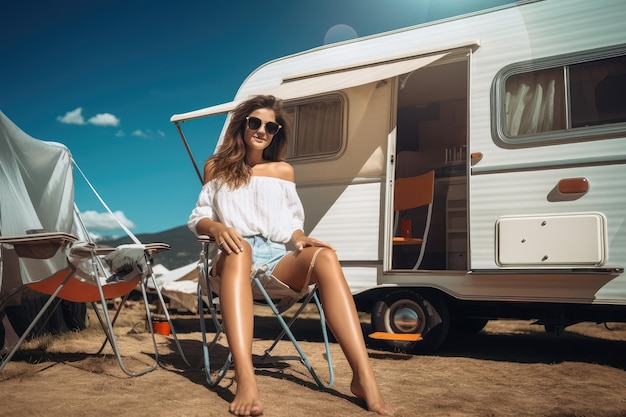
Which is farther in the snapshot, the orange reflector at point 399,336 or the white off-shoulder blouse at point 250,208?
the orange reflector at point 399,336

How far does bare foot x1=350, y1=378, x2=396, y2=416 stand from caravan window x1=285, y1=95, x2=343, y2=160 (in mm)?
2716

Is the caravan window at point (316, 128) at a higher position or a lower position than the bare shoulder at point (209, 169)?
higher

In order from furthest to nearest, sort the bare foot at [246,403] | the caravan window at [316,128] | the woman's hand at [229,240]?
the caravan window at [316,128] < the woman's hand at [229,240] < the bare foot at [246,403]

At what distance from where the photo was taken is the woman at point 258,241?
7.46 ft

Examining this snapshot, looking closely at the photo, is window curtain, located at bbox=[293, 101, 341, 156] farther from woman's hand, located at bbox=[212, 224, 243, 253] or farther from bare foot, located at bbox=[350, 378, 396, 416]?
bare foot, located at bbox=[350, 378, 396, 416]

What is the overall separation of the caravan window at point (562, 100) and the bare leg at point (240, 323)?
7.86ft

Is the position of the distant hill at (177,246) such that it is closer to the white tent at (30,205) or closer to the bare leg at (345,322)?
the white tent at (30,205)

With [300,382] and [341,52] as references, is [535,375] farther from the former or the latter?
[341,52]

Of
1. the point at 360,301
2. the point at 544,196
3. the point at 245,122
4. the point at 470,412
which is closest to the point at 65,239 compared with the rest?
the point at 245,122

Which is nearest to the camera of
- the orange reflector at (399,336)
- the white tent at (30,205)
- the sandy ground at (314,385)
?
the sandy ground at (314,385)

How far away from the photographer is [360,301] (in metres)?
4.72

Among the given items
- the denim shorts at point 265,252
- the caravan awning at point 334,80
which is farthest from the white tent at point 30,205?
the denim shorts at point 265,252

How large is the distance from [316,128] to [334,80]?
492 mm

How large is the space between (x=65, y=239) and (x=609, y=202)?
10.4 ft
